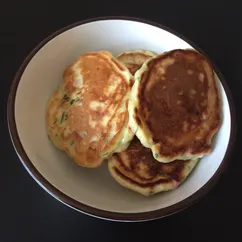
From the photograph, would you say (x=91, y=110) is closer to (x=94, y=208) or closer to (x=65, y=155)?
(x=65, y=155)

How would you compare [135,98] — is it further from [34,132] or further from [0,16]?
[0,16]

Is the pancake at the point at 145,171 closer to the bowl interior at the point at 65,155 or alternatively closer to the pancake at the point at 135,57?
the bowl interior at the point at 65,155

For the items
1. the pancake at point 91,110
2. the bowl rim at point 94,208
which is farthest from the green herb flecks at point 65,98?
the bowl rim at point 94,208

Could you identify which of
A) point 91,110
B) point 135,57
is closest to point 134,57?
point 135,57

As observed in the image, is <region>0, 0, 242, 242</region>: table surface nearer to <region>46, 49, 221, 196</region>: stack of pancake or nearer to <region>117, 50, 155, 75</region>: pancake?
<region>46, 49, 221, 196</region>: stack of pancake

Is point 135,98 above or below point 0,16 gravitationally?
below

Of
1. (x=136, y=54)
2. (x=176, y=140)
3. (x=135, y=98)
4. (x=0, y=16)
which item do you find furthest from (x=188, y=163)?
(x=0, y=16)

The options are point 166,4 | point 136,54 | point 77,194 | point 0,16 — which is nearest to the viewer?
point 77,194
